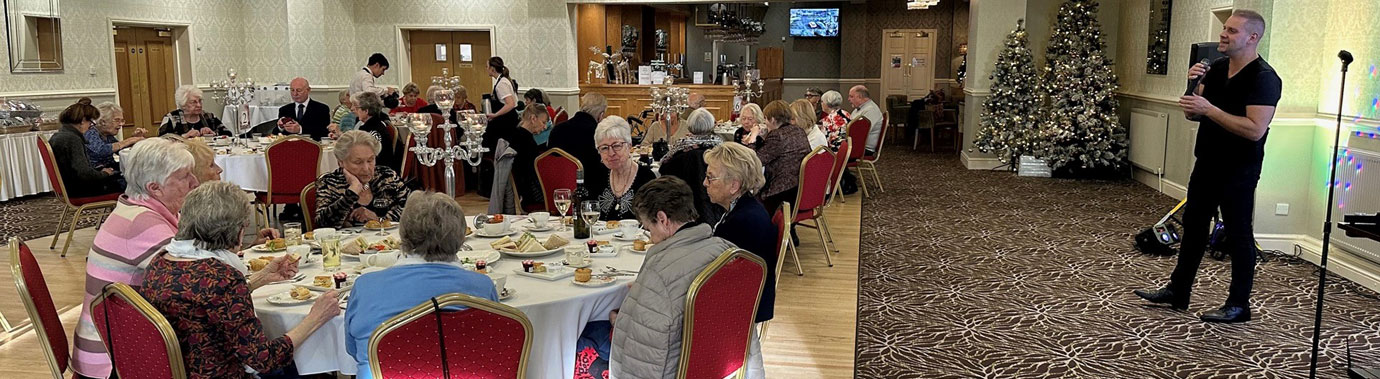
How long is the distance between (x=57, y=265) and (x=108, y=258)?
4204 millimetres

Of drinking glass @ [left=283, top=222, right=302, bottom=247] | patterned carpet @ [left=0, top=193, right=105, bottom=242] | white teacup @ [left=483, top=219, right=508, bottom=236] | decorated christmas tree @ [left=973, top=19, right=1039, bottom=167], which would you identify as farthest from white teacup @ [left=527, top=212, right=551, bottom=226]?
decorated christmas tree @ [left=973, top=19, right=1039, bottom=167]

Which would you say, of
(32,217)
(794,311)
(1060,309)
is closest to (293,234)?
(794,311)

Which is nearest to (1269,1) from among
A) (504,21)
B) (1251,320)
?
(1251,320)

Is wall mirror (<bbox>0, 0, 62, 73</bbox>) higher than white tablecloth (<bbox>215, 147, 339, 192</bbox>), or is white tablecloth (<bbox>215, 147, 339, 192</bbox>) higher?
wall mirror (<bbox>0, 0, 62, 73</bbox>)

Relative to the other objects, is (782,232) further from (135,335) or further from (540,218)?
(135,335)

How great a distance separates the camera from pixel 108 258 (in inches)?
118

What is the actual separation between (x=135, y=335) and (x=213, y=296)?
0.20m

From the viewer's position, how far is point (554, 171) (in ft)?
18.6

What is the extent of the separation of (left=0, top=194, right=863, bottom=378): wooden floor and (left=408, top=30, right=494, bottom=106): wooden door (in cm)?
770

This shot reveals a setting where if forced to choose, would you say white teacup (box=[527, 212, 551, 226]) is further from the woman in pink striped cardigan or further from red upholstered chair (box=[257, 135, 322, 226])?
red upholstered chair (box=[257, 135, 322, 226])

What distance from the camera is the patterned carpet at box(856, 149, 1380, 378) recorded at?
447cm

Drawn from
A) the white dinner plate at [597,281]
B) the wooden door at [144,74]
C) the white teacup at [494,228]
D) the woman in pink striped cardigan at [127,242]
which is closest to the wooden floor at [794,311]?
the woman in pink striped cardigan at [127,242]

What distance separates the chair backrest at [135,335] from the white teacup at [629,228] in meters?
1.77

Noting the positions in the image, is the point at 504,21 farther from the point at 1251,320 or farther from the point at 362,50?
the point at 1251,320
